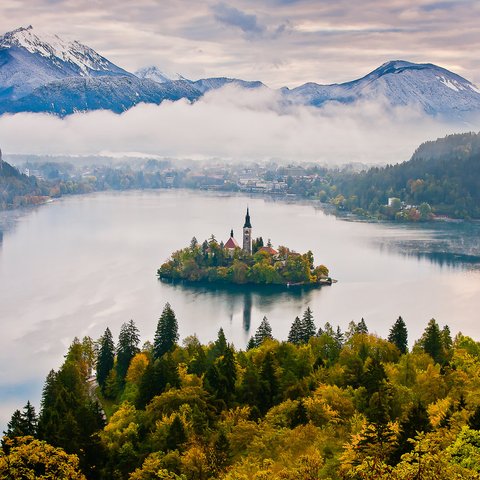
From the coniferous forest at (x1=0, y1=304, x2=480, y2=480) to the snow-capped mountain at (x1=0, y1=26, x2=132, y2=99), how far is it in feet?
205

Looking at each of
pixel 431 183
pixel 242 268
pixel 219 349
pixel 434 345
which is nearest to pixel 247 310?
pixel 242 268

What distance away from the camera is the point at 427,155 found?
41.7 m

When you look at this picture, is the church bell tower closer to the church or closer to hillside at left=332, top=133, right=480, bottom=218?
the church

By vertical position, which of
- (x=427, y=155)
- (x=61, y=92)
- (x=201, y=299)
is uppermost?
(x=61, y=92)

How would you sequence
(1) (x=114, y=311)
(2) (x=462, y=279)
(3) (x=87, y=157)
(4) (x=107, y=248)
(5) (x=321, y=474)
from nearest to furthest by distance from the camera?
(5) (x=321, y=474) < (1) (x=114, y=311) < (2) (x=462, y=279) < (4) (x=107, y=248) < (3) (x=87, y=157)

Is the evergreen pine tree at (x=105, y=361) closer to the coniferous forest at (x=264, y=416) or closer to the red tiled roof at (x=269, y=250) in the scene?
the coniferous forest at (x=264, y=416)

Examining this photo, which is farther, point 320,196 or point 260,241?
point 320,196

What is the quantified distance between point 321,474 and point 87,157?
7417 centimetres

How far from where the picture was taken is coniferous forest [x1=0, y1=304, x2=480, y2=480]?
12.8 ft

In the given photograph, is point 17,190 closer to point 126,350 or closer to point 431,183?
→ point 431,183

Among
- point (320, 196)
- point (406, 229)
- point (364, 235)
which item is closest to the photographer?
point (364, 235)

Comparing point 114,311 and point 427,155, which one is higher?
point 427,155

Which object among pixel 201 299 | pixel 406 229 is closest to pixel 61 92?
pixel 406 229

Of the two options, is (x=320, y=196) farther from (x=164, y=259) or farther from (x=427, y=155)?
(x=164, y=259)
